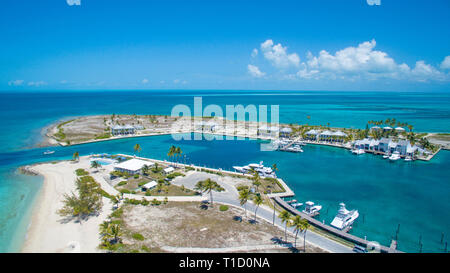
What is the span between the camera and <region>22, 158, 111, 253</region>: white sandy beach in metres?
29.8

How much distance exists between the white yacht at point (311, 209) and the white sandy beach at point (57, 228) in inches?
1175

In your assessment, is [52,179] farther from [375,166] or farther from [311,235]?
[375,166]

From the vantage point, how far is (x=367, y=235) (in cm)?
3447

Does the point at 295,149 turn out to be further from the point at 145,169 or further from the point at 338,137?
the point at 145,169

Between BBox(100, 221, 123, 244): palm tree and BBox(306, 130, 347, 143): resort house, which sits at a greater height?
BBox(306, 130, 347, 143): resort house

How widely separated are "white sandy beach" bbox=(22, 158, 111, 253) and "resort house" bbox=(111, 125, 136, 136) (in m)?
50.4

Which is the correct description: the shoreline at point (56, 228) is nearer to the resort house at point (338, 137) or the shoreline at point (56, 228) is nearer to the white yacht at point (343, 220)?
the white yacht at point (343, 220)

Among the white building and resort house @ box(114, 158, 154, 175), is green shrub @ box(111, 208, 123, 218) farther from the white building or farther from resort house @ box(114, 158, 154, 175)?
the white building

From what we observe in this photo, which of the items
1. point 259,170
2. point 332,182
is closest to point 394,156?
point 332,182

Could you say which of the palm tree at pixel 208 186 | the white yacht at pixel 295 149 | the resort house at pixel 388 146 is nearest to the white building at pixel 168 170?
the palm tree at pixel 208 186

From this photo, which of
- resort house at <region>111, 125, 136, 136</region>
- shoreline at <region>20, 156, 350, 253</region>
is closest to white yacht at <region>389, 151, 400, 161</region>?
shoreline at <region>20, 156, 350, 253</region>

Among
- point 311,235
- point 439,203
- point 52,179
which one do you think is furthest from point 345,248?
point 52,179

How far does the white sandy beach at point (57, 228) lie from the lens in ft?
97.9
